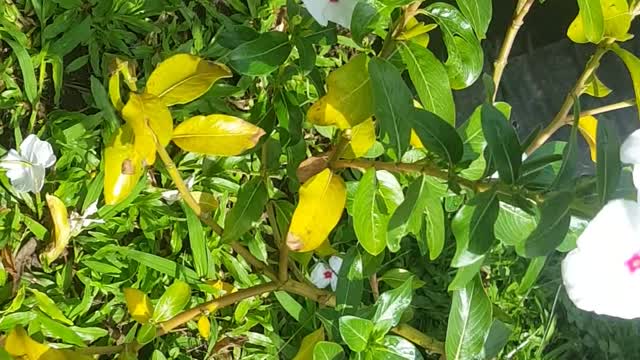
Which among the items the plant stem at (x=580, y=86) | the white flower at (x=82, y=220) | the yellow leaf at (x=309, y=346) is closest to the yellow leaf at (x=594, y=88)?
the plant stem at (x=580, y=86)

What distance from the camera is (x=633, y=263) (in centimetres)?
66

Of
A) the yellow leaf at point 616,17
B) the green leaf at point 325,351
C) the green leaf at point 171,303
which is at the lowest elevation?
the green leaf at point 171,303

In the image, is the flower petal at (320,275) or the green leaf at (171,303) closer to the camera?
the green leaf at (171,303)

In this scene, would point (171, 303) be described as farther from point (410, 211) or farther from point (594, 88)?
point (594, 88)

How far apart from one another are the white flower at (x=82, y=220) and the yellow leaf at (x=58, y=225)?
1cm

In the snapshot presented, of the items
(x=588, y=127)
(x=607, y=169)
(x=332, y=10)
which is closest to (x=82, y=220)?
(x=332, y=10)

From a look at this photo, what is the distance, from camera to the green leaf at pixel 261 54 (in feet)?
3.06

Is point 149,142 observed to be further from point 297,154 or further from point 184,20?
point 184,20

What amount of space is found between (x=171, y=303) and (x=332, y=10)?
0.53 metres

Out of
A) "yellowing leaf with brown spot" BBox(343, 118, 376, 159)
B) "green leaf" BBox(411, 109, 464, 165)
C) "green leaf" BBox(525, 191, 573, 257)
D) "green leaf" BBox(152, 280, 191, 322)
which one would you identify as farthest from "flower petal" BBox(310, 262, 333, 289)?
"green leaf" BBox(525, 191, 573, 257)

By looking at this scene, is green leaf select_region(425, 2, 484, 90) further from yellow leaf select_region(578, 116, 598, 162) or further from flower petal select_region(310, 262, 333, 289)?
flower petal select_region(310, 262, 333, 289)

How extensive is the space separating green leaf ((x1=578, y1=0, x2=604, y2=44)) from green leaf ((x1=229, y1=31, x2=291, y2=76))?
1.06ft

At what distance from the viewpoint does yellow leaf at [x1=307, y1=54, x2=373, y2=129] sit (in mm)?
875

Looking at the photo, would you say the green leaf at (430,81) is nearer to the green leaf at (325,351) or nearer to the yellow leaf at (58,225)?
the green leaf at (325,351)
